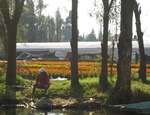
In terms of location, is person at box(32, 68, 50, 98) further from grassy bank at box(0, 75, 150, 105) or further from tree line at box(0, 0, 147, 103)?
tree line at box(0, 0, 147, 103)

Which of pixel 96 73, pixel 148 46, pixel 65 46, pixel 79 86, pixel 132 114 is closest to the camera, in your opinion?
pixel 132 114

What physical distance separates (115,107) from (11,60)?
9325 millimetres

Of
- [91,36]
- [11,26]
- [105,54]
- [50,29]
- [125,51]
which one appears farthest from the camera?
[91,36]

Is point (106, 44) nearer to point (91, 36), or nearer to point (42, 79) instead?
point (42, 79)

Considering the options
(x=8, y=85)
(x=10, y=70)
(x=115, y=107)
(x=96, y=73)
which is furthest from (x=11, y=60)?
(x=115, y=107)

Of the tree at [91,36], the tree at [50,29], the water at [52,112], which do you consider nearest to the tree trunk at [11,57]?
the water at [52,112]

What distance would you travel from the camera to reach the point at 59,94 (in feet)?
60.4

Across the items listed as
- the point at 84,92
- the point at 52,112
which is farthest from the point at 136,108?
the point at 84,92

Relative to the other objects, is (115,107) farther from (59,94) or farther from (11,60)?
(11,60)

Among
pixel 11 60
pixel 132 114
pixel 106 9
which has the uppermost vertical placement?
pixel 106 9

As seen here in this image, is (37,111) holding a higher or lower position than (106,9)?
lower

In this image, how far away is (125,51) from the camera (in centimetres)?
1652

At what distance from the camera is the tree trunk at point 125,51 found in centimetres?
1648

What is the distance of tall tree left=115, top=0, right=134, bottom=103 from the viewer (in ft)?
54.1
